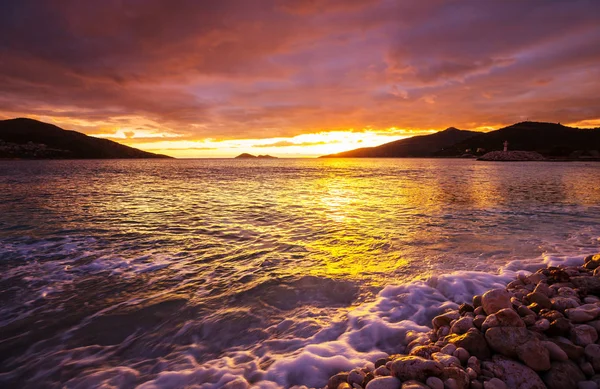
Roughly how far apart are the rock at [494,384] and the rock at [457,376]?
0.19 metres

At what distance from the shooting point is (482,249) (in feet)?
34.2

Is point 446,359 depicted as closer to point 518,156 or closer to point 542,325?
point 542,325

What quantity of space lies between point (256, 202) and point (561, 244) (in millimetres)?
18075

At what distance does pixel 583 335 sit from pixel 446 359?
2231 mm

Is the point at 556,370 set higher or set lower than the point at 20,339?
higher

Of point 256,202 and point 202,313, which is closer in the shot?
point 202,313

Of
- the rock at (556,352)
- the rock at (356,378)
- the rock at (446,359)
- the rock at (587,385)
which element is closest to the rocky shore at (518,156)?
the rock at (556,352)

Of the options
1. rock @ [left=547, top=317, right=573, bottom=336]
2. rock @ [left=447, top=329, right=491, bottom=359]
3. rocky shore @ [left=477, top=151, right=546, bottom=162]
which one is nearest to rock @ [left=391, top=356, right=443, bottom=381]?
rock @ [left=447, top=329, right=491, bottom=359]

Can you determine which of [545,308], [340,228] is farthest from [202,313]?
[340,228]

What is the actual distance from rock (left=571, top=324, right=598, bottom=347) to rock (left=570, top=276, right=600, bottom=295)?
1901 mm

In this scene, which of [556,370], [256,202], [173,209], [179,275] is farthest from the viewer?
[256,202]

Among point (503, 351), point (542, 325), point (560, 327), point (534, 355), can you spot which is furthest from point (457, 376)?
point (560, 327)

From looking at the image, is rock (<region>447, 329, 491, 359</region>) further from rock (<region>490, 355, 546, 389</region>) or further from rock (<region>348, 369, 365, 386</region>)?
rock (<region>348, 369, 365, 386</region>)

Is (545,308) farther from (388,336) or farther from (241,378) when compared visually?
(241,378)
